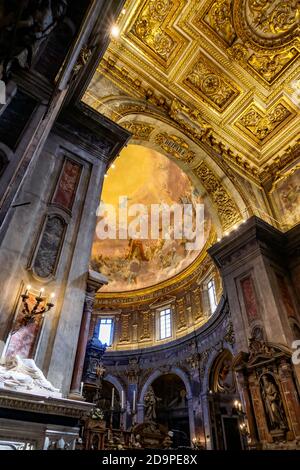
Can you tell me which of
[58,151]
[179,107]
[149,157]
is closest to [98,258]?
[149,157]

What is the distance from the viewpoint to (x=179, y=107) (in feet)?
37.4

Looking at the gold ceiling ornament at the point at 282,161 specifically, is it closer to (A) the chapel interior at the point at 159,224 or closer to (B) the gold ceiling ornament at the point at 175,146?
(A) the chapel interior at the point at 159,224

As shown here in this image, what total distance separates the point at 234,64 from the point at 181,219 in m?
Answer: 9.86

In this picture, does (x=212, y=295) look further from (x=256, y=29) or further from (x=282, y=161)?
(x=256, y=29)

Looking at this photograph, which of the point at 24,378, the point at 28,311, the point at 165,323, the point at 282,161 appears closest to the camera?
the point at 24,378

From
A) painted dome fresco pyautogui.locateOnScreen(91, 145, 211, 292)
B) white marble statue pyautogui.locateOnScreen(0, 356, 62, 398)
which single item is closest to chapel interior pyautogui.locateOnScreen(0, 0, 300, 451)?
white marble statue pyautogui.locateOnScreen(0, 356, 62, 398)

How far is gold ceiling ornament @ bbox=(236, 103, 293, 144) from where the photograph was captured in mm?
11859

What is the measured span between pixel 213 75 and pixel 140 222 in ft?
38.2

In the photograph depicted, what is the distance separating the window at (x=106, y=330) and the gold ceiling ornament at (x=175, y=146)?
461 inches

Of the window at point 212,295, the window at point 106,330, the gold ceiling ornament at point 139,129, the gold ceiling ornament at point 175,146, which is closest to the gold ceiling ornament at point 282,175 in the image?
the gold ceiling ornament at point 175,146

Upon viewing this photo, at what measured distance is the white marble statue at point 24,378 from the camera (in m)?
3.60

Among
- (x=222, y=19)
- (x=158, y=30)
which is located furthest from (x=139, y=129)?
(x=222, y=19)

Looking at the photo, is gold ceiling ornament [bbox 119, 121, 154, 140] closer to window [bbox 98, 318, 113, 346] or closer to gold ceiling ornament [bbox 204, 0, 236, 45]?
gold ceiling ornament [bbox 204, 0, 236, 45]

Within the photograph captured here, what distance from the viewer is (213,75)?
36.3 feet
